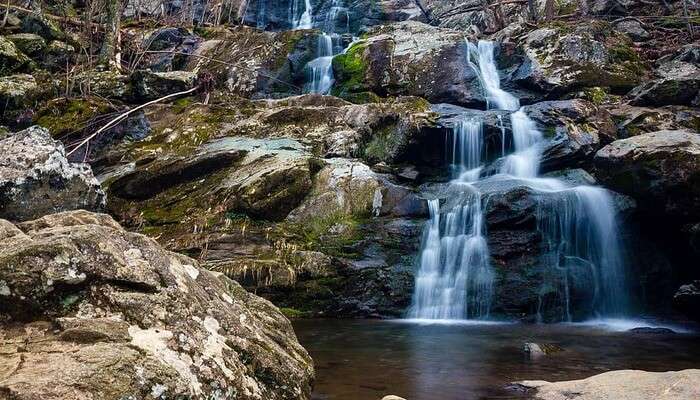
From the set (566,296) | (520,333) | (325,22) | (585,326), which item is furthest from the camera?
(325,22)

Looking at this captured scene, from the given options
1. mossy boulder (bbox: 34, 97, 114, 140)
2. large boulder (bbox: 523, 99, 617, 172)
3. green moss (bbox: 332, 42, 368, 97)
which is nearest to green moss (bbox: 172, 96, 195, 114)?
mossy boulder (bbox: 34, 97, 114, 140)

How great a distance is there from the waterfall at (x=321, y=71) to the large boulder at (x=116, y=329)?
52.7ft

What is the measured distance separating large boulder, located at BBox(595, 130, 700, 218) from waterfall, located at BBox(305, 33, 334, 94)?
10.6 m

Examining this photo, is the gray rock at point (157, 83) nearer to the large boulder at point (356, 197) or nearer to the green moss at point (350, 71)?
the green moss at point (350, 71)

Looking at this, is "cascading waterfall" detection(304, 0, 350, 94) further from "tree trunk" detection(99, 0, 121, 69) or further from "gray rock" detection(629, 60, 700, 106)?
"gray rock" detection(629, 60, 700, 106)

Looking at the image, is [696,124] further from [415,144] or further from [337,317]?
[337,317]

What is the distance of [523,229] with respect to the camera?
11.5 m

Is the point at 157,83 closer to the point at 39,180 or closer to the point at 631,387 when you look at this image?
the point at 39,180

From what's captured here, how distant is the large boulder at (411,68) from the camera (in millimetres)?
18109

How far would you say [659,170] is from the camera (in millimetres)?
10016

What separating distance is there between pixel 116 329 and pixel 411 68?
54.3 feet

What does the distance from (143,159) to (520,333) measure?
9.45 metres

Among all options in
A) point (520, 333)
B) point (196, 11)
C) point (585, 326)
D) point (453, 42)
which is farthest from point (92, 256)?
Result: point (196, 11)

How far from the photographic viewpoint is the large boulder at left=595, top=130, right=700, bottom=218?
967cm
